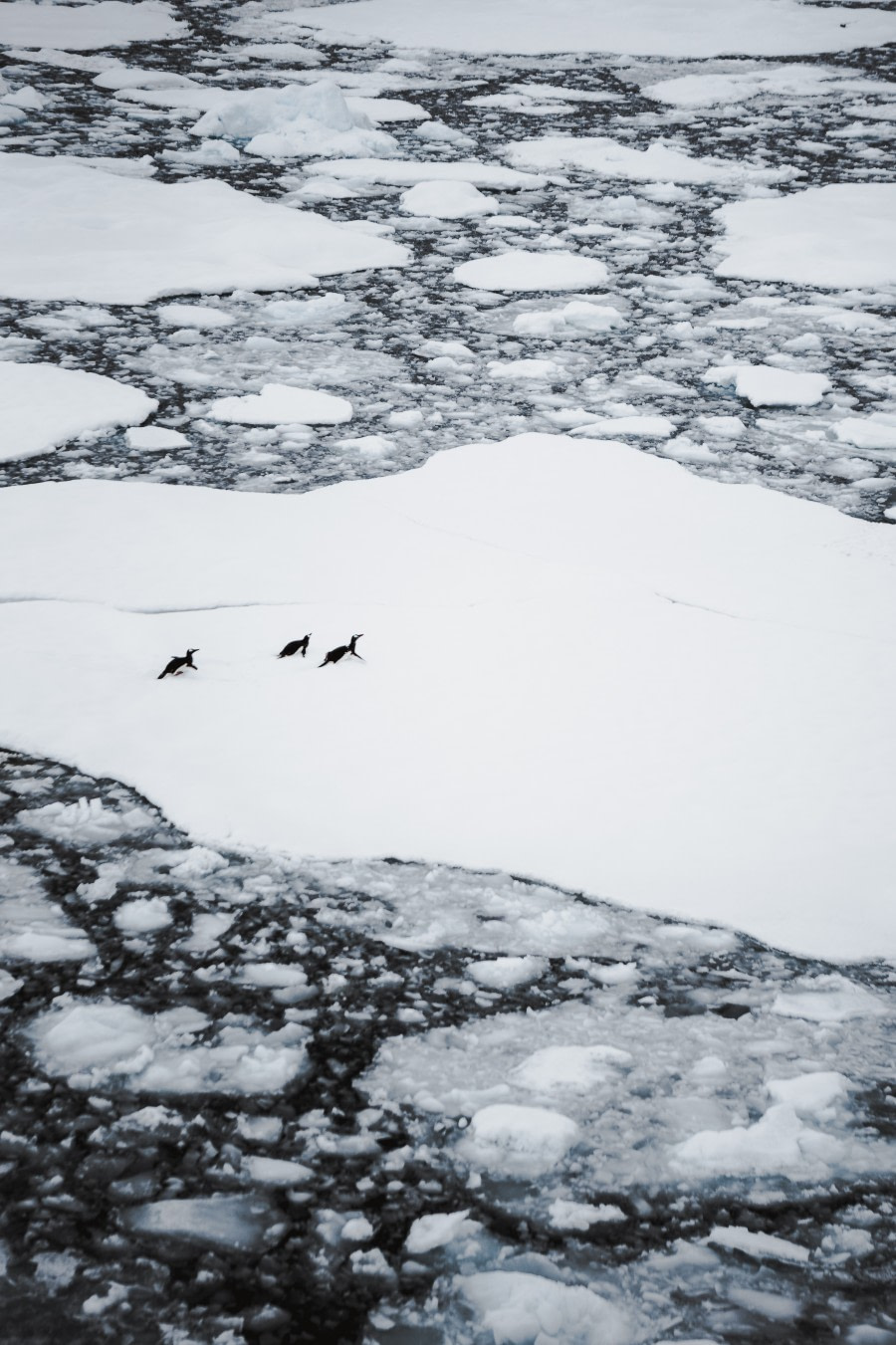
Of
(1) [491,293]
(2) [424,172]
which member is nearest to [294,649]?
(1) [491,293]

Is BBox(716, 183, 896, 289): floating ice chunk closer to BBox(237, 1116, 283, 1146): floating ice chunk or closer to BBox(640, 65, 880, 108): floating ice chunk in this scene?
BBox(640, 65, 880, 108): floating ice chunk

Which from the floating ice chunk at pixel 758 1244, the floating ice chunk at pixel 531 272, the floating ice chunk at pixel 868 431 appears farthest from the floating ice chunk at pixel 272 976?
the floating ice chunk at pixel 531 272

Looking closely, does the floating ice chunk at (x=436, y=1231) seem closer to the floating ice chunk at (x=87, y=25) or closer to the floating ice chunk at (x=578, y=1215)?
the floating ice chunk at (x=578, y=1215)

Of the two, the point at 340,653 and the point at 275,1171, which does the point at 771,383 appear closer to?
the point at 340,653

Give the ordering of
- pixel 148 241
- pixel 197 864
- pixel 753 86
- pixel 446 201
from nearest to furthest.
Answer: pixel 197 864 → pixel 148 241 → pixel 446 201 → pixel 753 86

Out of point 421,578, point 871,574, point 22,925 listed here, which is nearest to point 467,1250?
point 22,925

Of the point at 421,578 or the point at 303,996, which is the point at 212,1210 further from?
the point at 421,578

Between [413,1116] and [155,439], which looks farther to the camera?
[155,439]

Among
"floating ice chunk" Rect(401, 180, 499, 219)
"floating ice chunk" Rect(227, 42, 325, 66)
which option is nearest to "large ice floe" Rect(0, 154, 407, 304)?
"floating ice chunk" Rect(401, 180, 499, 219)
